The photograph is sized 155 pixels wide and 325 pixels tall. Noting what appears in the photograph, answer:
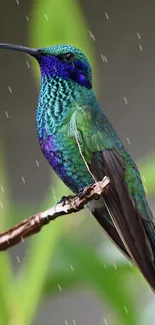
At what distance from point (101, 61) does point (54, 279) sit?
49 cm

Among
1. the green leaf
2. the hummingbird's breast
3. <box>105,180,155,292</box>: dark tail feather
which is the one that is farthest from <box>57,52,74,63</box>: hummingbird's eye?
the green leaf

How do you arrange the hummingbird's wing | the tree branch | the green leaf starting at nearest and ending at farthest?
1. the tree branch
2. the hummingbird's wing
3. the green leaf

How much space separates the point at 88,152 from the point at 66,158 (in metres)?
0.04

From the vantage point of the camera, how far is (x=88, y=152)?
1.06 m

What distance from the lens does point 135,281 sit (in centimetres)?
131

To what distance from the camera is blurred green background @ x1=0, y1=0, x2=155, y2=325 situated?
1.28 meters

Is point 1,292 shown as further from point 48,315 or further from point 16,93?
point 16,93

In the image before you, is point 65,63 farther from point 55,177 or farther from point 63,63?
point 55,177

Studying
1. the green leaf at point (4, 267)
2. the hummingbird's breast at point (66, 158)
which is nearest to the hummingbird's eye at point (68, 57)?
the hummingbird's breast at point (66, 158)

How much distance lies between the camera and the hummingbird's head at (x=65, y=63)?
1128 mm

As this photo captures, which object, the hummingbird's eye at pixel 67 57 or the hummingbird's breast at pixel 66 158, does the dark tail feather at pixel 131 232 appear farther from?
the hummingbird's eye at pixel 67 57

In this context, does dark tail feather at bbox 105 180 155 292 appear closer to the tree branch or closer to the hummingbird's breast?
the hummingbird's breast

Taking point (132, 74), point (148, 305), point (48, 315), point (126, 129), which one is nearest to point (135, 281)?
point (148, 305)

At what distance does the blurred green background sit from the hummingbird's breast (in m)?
0.15
